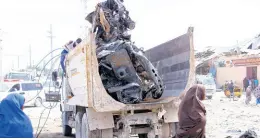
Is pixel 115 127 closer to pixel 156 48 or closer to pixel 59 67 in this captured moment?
pixel 156 48

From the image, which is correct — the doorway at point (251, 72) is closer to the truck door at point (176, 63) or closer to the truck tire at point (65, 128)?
the truck tire at point (65, 128)

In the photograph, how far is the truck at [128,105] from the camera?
19.9 feet

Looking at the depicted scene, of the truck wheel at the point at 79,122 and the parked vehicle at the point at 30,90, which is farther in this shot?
the parked vehicle at the point at 30,90

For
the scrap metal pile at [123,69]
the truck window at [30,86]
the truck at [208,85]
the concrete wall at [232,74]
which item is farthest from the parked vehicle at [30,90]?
the concrete wall at [232,74]

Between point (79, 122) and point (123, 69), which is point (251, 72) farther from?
point (123, 69)

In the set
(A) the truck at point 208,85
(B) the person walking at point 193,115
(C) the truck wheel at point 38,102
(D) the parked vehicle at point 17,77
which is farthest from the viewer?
(D) the parked vehicle at point 17,77

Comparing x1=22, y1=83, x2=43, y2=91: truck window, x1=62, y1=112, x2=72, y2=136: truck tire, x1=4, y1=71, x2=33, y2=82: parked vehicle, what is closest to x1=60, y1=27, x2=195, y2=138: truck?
x1=62, y1=112, x2=72, y2=136: truck tire

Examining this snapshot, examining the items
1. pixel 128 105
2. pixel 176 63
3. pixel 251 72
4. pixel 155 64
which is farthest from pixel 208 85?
pixel 128 105

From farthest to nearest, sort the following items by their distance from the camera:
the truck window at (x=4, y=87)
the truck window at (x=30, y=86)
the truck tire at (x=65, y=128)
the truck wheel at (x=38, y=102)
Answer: the truck window at (x=4, y=87) < the truck wheel at (x=38, y=102) < the truck window at (x=30, y=86) < the truck tire at (x=65, y=128)

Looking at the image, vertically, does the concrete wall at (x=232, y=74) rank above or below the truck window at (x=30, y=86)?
above

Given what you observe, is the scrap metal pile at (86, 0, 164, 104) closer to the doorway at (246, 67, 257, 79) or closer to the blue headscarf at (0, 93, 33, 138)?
the blue headscarf at (0, 93, 33, 138)

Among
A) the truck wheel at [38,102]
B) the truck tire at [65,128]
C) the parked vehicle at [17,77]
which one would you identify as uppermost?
the parked vehicle at [17,77]

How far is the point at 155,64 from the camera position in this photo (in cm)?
830

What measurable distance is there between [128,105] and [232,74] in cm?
2884
